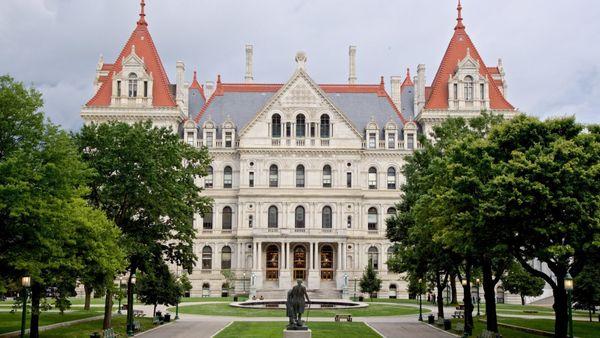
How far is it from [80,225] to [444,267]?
21.9m

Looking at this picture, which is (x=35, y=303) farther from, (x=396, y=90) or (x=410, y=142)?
(x=396, y=90)

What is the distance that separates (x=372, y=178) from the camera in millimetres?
82312

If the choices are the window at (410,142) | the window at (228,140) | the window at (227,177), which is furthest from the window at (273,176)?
the window at (410,142)

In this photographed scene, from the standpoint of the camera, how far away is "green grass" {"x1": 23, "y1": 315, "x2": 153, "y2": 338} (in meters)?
35.9

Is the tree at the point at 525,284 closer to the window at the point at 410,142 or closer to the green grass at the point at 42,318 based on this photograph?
the window at the point at 410,142

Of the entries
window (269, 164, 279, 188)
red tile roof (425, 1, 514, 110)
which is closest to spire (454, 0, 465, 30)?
red tile roof (425, 1, 514, 110)

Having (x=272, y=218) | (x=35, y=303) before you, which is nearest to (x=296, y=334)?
(x=35, y=303)

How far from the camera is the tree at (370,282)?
72.5m

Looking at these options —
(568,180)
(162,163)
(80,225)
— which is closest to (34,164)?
(80,225)

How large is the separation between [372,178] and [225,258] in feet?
62.7

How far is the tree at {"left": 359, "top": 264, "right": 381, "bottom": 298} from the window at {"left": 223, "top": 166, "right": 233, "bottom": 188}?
750 inches

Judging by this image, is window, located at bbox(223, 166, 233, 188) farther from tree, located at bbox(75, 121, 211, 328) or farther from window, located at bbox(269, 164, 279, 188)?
tree, located at bbox(75, 121, 211, 328)

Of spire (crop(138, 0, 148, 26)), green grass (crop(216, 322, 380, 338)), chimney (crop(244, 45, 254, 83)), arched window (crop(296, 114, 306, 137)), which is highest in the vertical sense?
spire (crop(138, 0, 148, 26))

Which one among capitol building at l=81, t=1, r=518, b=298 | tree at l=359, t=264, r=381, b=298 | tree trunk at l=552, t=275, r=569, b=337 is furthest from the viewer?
capitol building at l=81, t=1, r=518, b=298
